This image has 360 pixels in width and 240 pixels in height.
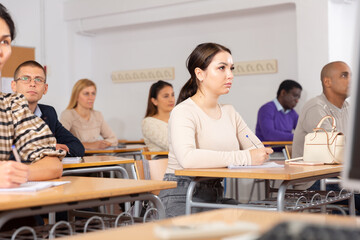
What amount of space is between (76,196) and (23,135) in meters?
0.60

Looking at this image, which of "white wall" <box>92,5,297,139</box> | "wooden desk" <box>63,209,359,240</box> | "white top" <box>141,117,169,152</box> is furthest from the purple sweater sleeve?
"wooden desk" <box>63,209,359,240</box>

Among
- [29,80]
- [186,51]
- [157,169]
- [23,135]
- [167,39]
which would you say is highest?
[167,39]

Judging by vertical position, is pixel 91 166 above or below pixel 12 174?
below

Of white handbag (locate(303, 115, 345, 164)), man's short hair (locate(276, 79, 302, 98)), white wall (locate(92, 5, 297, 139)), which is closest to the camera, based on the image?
white handbag (locate(303, 115, 345, 164))

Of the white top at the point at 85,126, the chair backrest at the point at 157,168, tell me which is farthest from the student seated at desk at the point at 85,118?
the chair backrest at the point at 157,168

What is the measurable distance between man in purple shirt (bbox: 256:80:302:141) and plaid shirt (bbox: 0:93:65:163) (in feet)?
14.9

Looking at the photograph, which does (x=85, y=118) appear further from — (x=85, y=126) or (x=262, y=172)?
(x=262, y=172)

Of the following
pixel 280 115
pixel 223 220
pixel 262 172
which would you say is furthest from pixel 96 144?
pixel 223 220

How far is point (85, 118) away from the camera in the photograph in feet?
20.4

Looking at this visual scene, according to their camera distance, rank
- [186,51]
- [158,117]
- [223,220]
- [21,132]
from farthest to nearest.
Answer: [186,51] < [158,117] < [21,132] < [223,220]

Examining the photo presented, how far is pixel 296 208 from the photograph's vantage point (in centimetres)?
238

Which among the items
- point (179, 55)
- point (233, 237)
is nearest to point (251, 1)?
point (179, 55)

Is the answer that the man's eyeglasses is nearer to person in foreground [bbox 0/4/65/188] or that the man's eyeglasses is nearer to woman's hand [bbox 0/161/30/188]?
person in foreground [bbox 0/4/65/188]

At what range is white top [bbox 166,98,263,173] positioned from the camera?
2.64 meters
